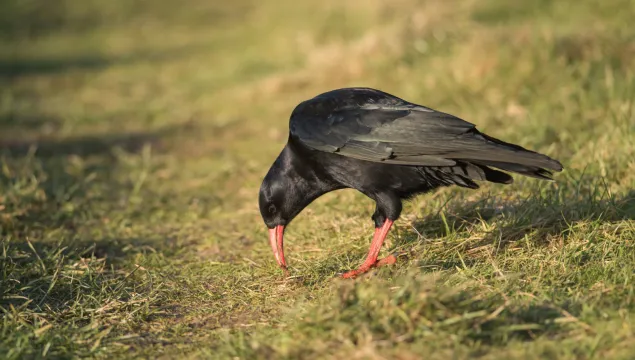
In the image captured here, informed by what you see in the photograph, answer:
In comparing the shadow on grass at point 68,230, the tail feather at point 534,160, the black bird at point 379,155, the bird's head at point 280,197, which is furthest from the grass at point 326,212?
the tail feather at point 534,160

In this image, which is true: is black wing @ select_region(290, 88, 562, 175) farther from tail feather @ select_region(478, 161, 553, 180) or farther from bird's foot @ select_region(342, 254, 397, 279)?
bird's foot @ select_region(342, 254, 397, 279)

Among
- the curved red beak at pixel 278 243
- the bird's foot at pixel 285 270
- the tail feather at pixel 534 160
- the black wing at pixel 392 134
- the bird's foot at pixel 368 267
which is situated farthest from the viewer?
the curved red beak at pixel 278 243

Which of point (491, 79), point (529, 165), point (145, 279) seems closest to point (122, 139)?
point (491, 79)

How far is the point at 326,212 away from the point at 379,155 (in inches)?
55.6

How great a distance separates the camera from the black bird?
3754 millimetres

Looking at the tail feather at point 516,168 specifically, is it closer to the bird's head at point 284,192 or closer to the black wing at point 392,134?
the black wing at point 392,134

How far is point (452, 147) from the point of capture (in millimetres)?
3740

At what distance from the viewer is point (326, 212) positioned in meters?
5.22

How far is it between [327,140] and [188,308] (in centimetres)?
107

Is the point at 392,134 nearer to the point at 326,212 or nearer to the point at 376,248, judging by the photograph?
the point at 376,248

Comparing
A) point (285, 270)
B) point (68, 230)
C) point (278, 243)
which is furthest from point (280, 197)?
point (68, 230)

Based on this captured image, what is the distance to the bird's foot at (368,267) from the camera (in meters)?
3.90

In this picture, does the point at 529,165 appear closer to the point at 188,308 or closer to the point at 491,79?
the point at 188,308

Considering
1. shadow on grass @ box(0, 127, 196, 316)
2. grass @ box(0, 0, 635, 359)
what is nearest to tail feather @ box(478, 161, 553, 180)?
grass @ box(0, 0, 635, 359)
